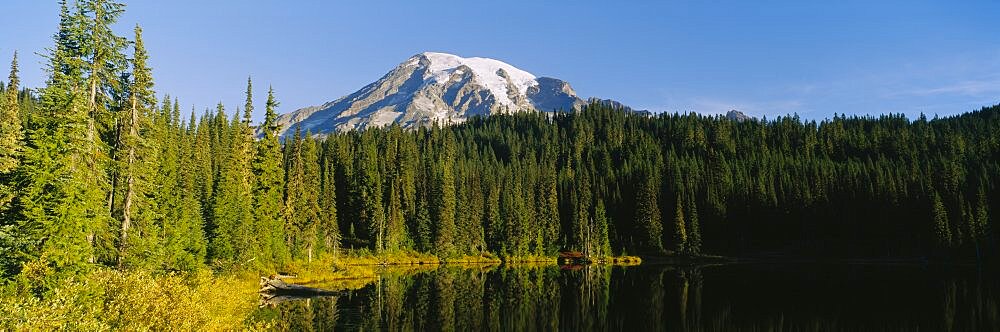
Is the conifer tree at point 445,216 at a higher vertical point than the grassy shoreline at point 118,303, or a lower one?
higher

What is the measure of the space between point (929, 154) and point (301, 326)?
663 feet

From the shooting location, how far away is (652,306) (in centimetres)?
5362

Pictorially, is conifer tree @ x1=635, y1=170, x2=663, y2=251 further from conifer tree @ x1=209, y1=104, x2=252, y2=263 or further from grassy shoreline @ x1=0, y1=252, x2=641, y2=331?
grassy shoreline @ x1=0, y1=252, x2=641, y2=331

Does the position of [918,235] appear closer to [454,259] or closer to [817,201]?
[817,201]

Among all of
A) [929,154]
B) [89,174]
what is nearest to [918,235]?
[929,154]

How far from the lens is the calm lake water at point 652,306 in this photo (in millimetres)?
42594

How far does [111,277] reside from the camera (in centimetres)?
2709

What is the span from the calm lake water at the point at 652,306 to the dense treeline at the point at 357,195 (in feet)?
41.5

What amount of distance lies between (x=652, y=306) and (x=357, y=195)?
3632 inches

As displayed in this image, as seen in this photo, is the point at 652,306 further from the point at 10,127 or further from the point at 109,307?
the point at 10,127

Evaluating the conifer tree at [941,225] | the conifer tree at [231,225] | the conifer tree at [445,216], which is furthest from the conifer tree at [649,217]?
the conifer tree at [231,225]

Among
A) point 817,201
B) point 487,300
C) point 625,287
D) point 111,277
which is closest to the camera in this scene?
point 111,277

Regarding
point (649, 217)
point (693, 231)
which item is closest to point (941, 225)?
point (693, 231)

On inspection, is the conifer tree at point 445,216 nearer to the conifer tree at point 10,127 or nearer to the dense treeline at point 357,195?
the dense treeline at point 357,195
